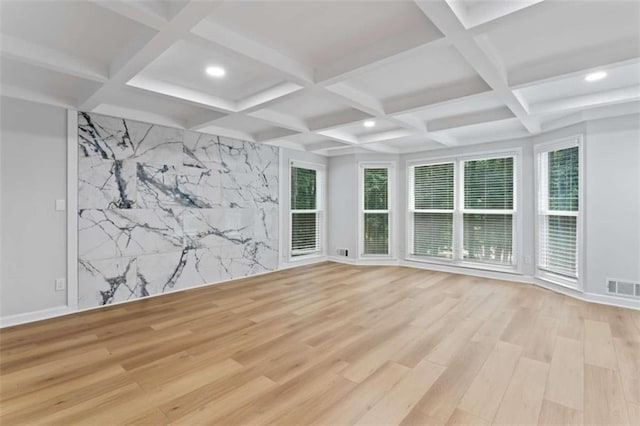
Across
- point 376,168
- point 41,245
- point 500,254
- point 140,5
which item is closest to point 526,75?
point 140,5

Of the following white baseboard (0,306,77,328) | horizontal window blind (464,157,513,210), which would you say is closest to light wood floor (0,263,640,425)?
white baseboard (0,306,77,328)

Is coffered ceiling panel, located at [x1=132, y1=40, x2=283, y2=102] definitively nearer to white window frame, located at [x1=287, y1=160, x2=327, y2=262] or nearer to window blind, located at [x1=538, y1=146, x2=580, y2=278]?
white window frame, located at [x1=287, y1=160, x2=327, y2=262]

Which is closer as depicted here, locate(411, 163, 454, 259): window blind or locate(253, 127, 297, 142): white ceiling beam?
locate(253, 127, 297, 142): white ceiling beam

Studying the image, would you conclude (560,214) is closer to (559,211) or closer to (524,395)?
(559,211)

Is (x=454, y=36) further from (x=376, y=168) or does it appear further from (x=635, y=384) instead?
(x=376, y=168)

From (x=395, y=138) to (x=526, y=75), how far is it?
2345 millimetres

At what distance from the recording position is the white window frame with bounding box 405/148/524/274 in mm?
5074

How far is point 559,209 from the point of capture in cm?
450

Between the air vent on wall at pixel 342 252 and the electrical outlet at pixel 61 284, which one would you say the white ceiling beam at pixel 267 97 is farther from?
the air vent on wall at pixel 342 252

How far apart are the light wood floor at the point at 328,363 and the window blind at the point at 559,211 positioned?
716mm

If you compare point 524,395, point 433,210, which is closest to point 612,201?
point 433,210

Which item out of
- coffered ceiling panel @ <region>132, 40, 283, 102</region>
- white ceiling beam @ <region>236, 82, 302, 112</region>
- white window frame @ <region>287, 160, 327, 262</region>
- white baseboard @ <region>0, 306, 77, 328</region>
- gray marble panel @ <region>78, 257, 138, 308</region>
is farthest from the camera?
white window frame @ <region>287, 160, 327, 262</region>

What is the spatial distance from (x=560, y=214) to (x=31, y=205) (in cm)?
674

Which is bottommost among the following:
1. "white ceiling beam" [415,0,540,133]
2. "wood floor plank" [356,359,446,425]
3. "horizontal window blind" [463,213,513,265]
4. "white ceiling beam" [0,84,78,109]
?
"wood floor plank" [356,359,446,425]
